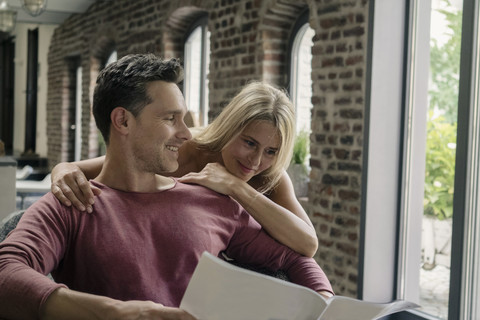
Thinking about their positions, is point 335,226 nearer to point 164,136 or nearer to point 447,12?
point 447,12

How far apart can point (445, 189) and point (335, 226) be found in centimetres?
70

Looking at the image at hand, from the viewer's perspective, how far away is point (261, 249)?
5.69 ft

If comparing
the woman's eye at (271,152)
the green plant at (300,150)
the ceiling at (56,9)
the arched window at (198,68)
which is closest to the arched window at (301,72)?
the green plant at (300,150)

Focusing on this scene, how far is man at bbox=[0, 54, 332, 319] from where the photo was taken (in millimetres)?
1498

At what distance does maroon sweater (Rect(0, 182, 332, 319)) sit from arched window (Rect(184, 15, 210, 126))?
3.91 m

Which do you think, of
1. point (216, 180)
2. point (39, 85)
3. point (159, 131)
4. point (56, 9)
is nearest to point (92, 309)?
point (159, 131)

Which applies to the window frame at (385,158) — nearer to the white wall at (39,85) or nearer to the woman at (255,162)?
the woman at (255,162)

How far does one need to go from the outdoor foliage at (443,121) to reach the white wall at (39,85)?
28.8 ft

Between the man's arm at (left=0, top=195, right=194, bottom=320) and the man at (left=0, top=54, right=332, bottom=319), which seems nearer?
→ the man's arm at (left=0, top=195, right=194, bottom=320)

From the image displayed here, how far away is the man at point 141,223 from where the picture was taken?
1498 mm

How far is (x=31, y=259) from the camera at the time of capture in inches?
53.5

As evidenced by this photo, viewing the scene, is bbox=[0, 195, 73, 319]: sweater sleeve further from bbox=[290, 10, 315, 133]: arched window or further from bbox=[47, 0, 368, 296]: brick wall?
bbox=[290, 10, 315, 133]: arched window

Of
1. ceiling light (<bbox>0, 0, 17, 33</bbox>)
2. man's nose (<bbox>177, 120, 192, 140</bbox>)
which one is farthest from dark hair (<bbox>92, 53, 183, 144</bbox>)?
ceiling light (<bbox>0, 0, 17, 33</bbox>)

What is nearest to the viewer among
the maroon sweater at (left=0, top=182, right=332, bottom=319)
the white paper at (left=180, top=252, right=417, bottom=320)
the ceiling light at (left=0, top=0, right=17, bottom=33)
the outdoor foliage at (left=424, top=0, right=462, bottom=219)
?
the white paper at (left=180, top=252, right=417, bottom=320)
